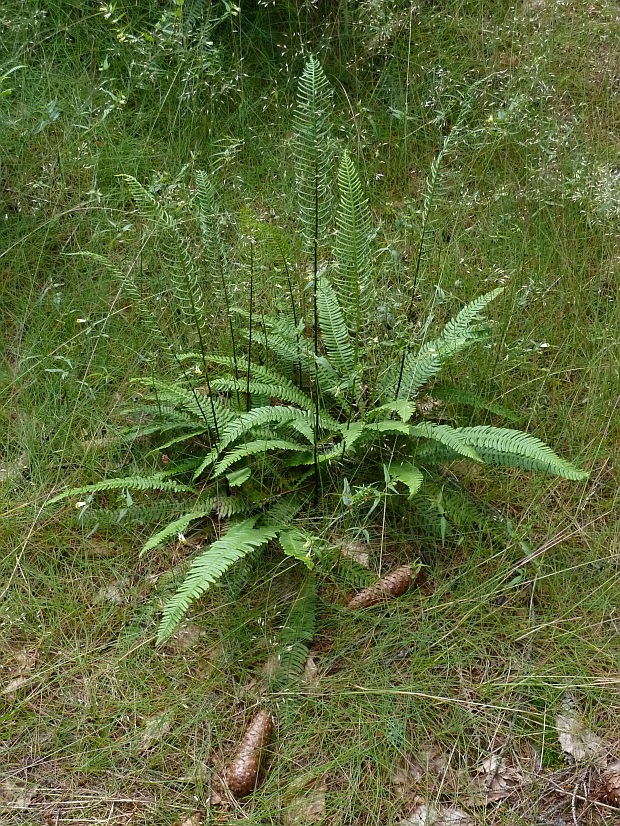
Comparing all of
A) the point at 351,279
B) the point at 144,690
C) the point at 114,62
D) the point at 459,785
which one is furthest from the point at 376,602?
the point at 114,62

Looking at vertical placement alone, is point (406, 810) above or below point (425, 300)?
below

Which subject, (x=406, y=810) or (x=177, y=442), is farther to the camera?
(x=177, y=442)

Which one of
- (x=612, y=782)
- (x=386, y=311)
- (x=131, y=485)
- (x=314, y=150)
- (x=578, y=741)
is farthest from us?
(x=386, y=311)

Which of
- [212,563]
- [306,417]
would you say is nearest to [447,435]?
[306,417]

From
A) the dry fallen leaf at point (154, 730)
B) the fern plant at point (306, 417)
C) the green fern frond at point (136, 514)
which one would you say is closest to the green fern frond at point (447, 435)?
the fern plant at point (306, 417)

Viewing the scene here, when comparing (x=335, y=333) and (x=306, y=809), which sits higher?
(x=335, y=333)

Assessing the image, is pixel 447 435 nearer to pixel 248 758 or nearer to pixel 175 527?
pixel 175 527

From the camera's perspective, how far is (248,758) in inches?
104

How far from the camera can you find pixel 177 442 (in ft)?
11.2

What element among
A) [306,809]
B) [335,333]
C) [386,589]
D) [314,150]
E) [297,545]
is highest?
[314,150]

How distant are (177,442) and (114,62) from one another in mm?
2282

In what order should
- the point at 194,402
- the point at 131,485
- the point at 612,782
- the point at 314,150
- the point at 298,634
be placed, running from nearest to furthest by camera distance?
the point at 612,782 → the point at 298,634 → the point at 314,150 → the point at 131,485 → the point at 194,402

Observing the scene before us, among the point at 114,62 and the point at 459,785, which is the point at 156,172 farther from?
the point at 459,785

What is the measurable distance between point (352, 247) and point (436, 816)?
1991 millimetres
